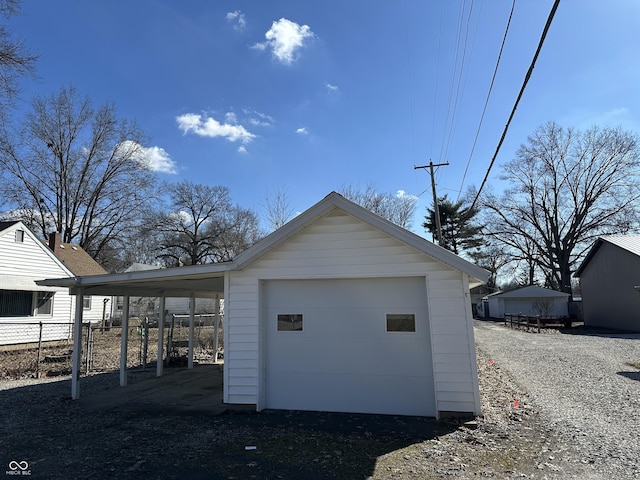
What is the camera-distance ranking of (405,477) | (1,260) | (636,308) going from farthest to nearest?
(636,308)
(1,260)
(405,477)

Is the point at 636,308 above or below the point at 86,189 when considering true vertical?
below

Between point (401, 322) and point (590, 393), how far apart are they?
4.37 meters

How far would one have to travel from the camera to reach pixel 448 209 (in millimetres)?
41719

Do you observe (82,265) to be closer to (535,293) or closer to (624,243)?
(624,243)

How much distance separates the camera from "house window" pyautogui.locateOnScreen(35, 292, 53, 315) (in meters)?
17.9

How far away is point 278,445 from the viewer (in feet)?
16.8

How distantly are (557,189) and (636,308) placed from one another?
19720 mm

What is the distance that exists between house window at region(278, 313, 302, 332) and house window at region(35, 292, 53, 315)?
16244 millimetres

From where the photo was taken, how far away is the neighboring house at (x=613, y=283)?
20875mm

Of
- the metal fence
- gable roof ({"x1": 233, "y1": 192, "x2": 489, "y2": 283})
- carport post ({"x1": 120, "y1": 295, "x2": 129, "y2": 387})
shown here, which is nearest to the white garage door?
gable roof ({"x1": 233, "y1": 192, "x2": 489, "y2": 283})

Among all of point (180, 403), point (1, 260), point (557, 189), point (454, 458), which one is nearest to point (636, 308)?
point (557, 189)

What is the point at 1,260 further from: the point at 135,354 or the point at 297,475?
the point at 297,475

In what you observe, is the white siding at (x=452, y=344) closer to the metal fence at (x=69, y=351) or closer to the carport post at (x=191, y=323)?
the carport post at (x=191, y=323)
